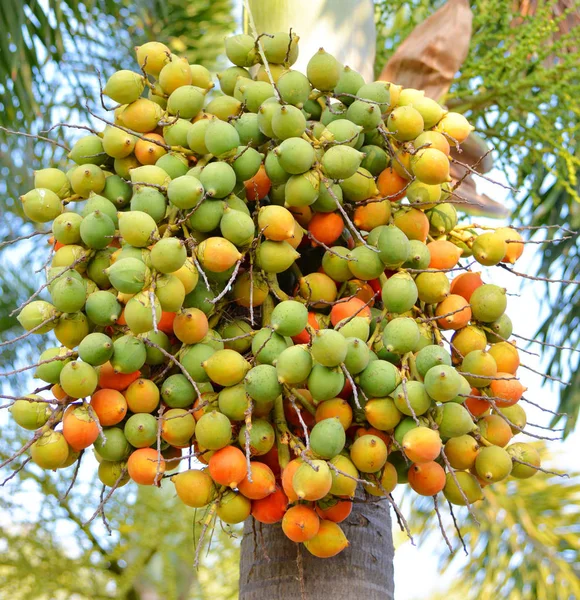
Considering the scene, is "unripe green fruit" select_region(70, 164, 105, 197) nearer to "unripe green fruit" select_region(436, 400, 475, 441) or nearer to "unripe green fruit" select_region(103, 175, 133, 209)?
"unripe green fruit" select_region(103, 175, 133, 209)

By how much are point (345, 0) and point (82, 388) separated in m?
0.99

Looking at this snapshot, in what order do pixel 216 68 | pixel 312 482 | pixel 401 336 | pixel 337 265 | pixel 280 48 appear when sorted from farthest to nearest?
pixel 216 68 → pixel 280 48 → pixel 337 265 → pixel 401 336 → pixel 312 482

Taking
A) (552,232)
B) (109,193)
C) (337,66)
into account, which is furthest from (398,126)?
(552,232)

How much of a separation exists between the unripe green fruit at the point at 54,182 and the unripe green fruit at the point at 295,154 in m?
0.33

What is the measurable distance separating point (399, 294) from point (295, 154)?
230mm

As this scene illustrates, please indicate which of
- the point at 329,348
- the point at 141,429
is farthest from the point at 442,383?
the point at 141,429

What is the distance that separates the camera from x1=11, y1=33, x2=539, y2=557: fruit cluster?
95cm

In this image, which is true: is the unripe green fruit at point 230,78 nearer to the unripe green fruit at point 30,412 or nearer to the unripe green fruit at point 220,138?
the unripe green fruit at point 220,138

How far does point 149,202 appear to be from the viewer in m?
1.02

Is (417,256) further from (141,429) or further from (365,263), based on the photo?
(141,429)

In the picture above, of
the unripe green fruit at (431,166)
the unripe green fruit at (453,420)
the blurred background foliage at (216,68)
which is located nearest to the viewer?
the unripe green fruit at (453,420)

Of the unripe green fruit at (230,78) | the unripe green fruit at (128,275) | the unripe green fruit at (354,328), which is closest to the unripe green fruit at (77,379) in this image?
the unripe green fruit at (128,275)

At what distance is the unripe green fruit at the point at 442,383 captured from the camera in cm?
94

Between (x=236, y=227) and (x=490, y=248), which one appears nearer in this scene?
(x=236, y=227)
